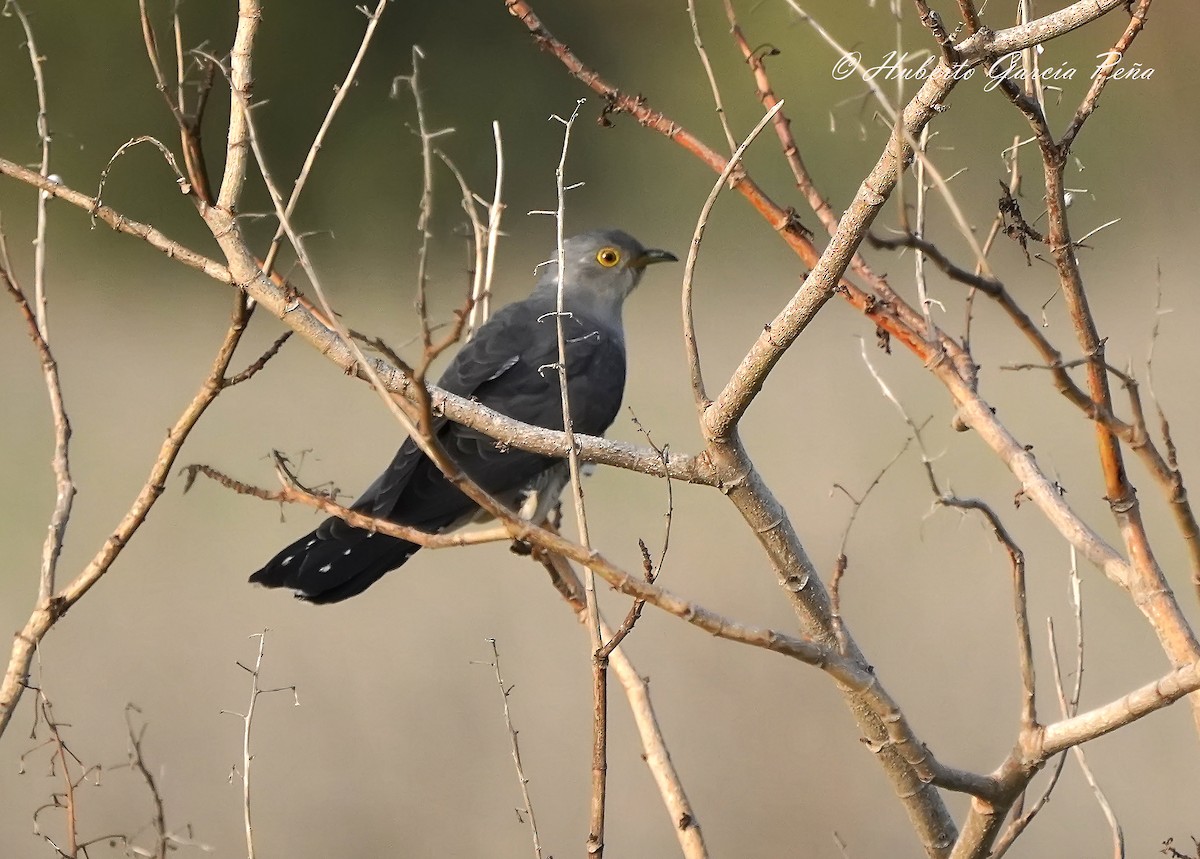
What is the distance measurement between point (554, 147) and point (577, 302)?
444 cm

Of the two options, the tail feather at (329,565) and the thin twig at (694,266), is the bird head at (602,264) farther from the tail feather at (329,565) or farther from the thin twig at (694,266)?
the thin twig at (694,266)

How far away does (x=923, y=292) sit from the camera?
1080 mm

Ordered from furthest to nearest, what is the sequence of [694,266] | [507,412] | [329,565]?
[507,412], [329,565], [694,266]

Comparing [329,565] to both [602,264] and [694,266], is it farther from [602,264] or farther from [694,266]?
[694,266]

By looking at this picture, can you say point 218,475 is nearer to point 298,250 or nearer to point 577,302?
point 298,250

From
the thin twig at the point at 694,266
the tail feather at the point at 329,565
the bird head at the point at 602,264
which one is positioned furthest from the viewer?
the bird head at the point at 602,264

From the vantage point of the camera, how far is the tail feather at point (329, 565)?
181cm

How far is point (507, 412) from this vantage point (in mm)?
2168

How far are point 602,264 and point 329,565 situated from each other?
102cm

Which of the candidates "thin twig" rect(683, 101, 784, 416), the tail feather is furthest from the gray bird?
"thin twig" rect(683, 101, 784, 416)

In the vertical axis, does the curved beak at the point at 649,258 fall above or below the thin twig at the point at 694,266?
above

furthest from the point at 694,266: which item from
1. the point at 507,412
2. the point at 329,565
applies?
the point at 507,412

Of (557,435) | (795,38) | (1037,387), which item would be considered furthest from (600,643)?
(795,38)

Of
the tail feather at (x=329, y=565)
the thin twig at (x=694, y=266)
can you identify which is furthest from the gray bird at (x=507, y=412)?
the thin twig at (x=694, y=266)
